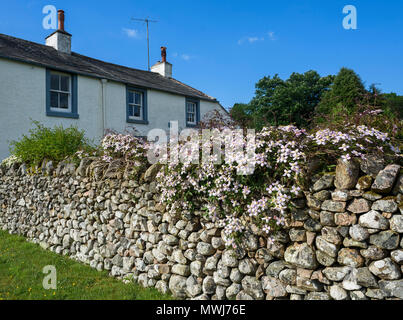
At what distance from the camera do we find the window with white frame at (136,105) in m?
13.8

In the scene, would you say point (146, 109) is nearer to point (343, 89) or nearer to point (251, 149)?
point (343, 89)

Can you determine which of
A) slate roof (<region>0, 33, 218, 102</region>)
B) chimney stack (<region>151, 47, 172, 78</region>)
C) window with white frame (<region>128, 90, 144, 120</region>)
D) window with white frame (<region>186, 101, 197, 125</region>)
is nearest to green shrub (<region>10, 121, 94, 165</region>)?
slate roof (<region>0, 33, 218, 102</region>)

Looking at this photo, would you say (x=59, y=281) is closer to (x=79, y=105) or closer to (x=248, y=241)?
(x=248, y=241)

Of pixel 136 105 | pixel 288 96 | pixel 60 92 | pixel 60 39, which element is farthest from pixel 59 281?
pixel 288 96

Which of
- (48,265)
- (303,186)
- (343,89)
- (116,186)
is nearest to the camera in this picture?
(303,186)

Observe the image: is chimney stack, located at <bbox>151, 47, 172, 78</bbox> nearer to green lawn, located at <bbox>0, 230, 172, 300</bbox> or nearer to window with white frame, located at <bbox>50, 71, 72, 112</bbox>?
window with white frame, located at <bbox>50, 71, 72, 112</bbox>

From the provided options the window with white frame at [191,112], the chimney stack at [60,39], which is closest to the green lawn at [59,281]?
the chimney stack at [60,39]

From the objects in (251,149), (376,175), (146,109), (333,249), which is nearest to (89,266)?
(251,149)

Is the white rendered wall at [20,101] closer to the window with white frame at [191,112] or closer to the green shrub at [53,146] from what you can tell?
the green shrub at [53,146]

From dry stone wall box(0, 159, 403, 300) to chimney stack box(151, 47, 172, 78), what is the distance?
13.8 metres

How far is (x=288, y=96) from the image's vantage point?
21.5m

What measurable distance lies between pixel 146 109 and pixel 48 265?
978cm

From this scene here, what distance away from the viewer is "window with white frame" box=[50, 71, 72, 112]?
11.4 m

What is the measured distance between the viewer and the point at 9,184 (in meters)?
8.02
